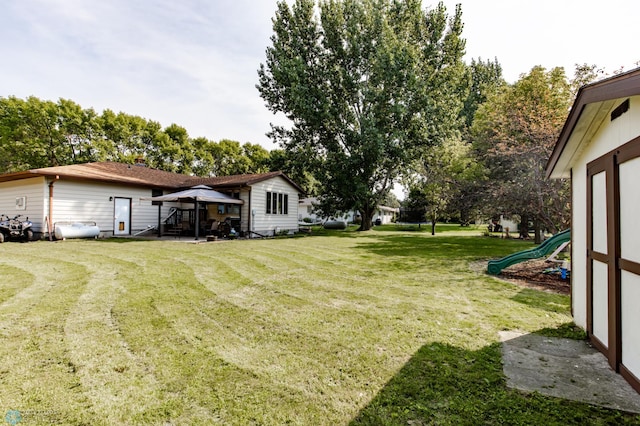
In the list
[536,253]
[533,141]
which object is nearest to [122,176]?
[536,253]

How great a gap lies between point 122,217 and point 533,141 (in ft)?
62.0

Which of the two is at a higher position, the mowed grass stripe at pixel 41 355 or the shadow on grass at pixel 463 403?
the mowed grass stripe at pixel 41 355

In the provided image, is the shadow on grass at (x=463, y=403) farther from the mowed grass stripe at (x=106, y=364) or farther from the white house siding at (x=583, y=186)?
the white house siding at (x=583, y=186)

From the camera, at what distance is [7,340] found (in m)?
3.48

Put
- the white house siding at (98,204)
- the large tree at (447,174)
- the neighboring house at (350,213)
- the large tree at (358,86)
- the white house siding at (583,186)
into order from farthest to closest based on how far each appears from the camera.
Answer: the neighboring house at (350,213)
the large tree at (358,86)
the large tree at (447,174)
the white house siding at (98,204)
the white house siding at (583,186)

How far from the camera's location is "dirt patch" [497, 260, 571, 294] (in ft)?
22.6

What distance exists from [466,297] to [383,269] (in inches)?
111

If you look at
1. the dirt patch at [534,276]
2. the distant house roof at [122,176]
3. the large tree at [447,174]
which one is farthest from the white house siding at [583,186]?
the distant house roof at [122,176]

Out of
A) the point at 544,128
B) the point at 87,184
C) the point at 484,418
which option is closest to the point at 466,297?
the point at 484,418

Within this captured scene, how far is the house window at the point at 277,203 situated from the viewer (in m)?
18.6

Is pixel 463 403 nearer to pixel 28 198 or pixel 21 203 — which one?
pixel 28 198

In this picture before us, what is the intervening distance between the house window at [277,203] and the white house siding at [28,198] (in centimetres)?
1002

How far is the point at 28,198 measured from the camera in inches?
550

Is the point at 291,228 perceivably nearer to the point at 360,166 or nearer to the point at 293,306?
the point at 360,166
